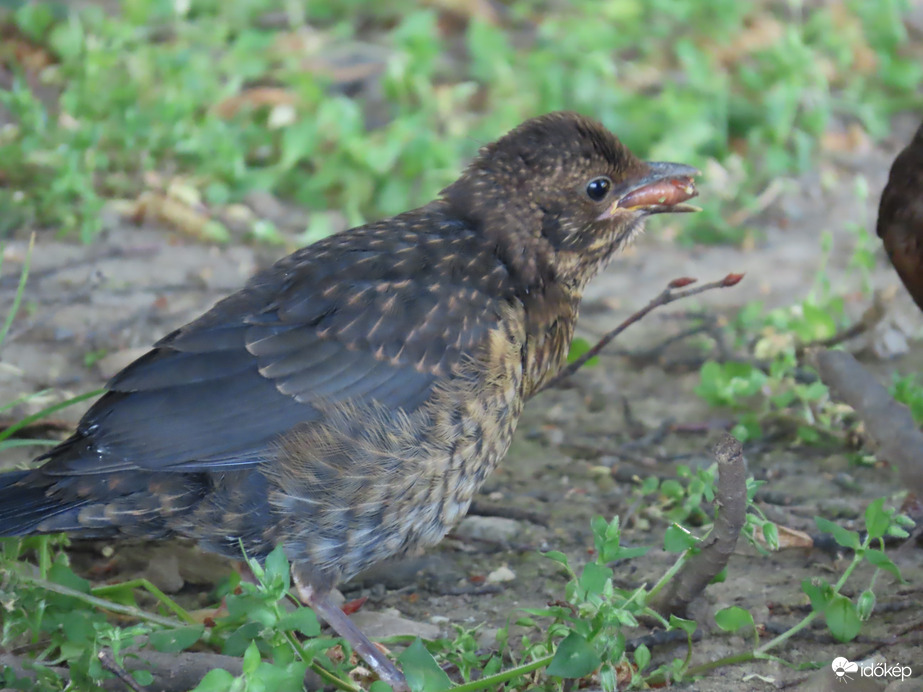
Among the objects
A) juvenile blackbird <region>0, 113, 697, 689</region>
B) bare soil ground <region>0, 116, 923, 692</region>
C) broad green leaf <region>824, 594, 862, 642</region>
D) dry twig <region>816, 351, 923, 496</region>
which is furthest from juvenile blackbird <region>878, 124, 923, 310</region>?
broad green leaf <region>824, 594, 862, 642</region>

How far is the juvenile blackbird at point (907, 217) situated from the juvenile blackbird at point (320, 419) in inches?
53.0

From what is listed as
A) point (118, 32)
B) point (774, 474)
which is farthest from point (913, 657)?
point (118, 32)

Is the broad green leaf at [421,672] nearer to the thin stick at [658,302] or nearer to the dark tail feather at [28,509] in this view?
the dark tail feather at [28,509]

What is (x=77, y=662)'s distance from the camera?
2764 millimetres

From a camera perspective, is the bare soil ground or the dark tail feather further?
the bare soil ground

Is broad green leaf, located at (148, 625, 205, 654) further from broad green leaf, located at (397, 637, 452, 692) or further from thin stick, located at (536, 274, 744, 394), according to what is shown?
thin stick, located at (536, 274, 744, 394)

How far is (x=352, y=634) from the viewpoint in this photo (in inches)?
124

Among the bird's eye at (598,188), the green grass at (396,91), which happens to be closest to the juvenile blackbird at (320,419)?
the bird's eye at (598,188)

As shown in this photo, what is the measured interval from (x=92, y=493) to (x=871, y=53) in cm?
665

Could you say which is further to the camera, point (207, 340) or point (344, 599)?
point (344, 599)

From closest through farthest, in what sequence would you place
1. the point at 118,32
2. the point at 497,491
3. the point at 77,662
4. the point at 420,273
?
the point at 77,662
the point at 420,273
the point at 497,491
the point at 118,32

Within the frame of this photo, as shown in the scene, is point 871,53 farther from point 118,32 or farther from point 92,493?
point 92,493

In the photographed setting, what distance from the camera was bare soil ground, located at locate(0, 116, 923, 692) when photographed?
3406 mm

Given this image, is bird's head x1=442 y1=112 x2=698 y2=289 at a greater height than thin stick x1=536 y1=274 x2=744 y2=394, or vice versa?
bird's head x1=442 y1=112 x2=698 y2=289
